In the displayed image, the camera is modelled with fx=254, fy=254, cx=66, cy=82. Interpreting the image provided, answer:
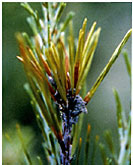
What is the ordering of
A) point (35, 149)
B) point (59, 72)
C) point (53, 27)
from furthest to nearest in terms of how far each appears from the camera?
point (35, 149), point (53, 27), point (59, 72)

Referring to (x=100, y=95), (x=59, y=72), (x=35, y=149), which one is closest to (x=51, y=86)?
(x=59, y=72)

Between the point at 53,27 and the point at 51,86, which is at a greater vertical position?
the point at 53,27

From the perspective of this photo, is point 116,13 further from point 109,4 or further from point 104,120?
point 104,120

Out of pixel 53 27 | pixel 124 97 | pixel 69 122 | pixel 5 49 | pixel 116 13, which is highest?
pixel 116 13

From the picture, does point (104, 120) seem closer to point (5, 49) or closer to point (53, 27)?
point (5, 49)

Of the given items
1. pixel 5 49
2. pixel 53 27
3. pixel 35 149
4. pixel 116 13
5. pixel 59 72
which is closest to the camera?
pixel 59 72

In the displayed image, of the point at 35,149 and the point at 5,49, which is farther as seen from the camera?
the point at 5,49
